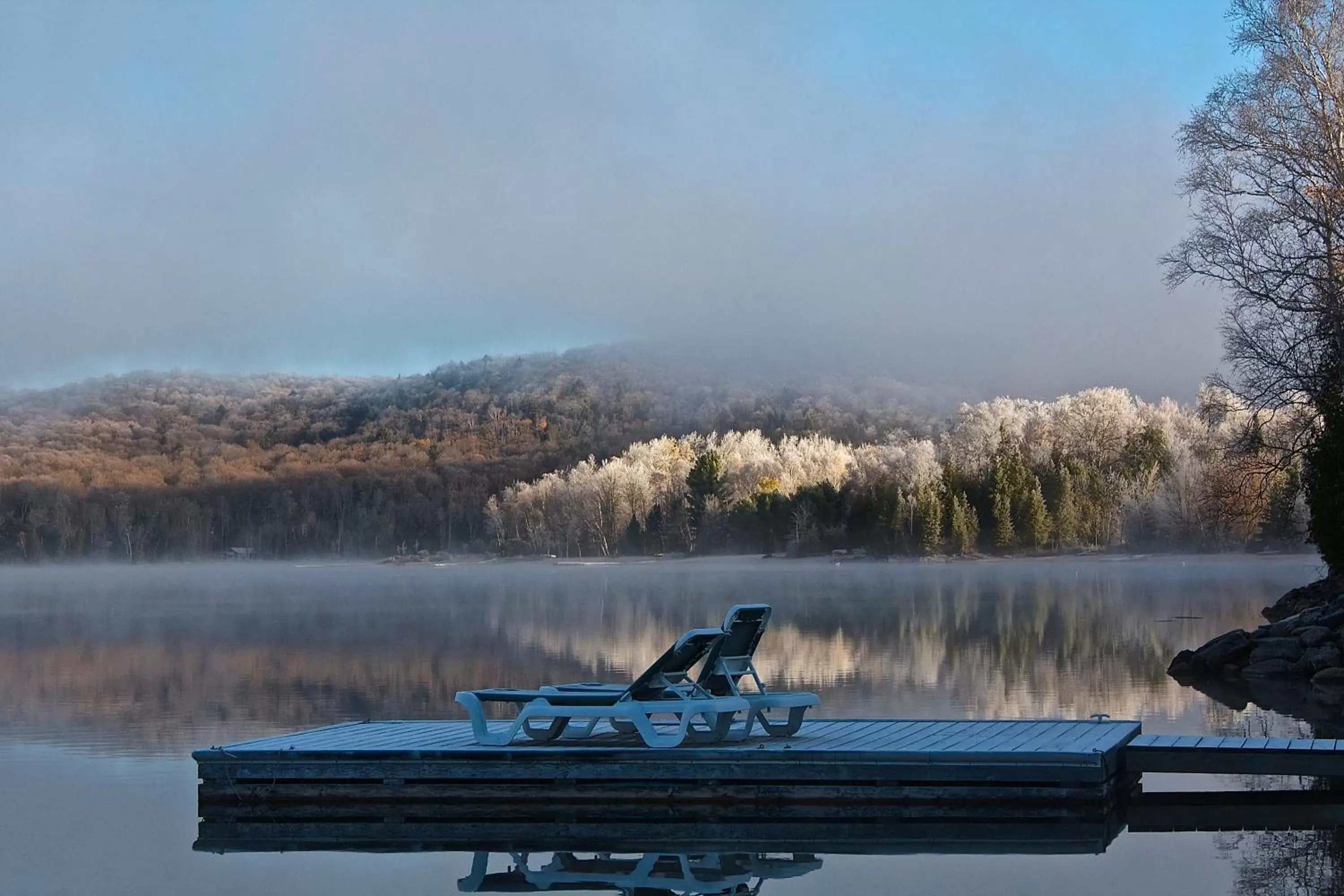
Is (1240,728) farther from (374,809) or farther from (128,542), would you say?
(128,542)

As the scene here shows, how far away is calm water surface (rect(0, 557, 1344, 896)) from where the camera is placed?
1005 cm

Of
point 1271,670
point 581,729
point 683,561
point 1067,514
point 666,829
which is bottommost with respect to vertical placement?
point 683,561

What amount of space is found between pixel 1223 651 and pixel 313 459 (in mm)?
168314

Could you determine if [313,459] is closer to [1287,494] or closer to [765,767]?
[1287,494]

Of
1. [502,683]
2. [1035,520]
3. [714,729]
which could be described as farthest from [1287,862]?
[1035,520]

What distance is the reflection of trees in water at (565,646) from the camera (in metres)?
19.3

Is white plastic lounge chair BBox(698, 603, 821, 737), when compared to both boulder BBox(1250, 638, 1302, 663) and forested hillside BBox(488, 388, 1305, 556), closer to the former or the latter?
boulder BBox(1250, 638, 1302, 663)

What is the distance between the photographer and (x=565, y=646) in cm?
2936

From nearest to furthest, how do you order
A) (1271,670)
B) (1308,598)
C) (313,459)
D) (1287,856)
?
(1287,856), (1271,670), (1308,598), (313,459)

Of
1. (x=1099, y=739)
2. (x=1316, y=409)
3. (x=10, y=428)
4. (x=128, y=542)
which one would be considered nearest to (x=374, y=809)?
(x=1099, y=739)

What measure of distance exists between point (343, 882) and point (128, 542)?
163 m

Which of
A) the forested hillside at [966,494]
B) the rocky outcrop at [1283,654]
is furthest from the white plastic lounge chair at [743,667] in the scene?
the forested hillside at [966,494]

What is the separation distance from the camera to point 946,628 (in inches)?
1252

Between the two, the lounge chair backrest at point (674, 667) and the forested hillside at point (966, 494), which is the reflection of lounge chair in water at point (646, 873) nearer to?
the lounge chair backrest at point (674, 667)
